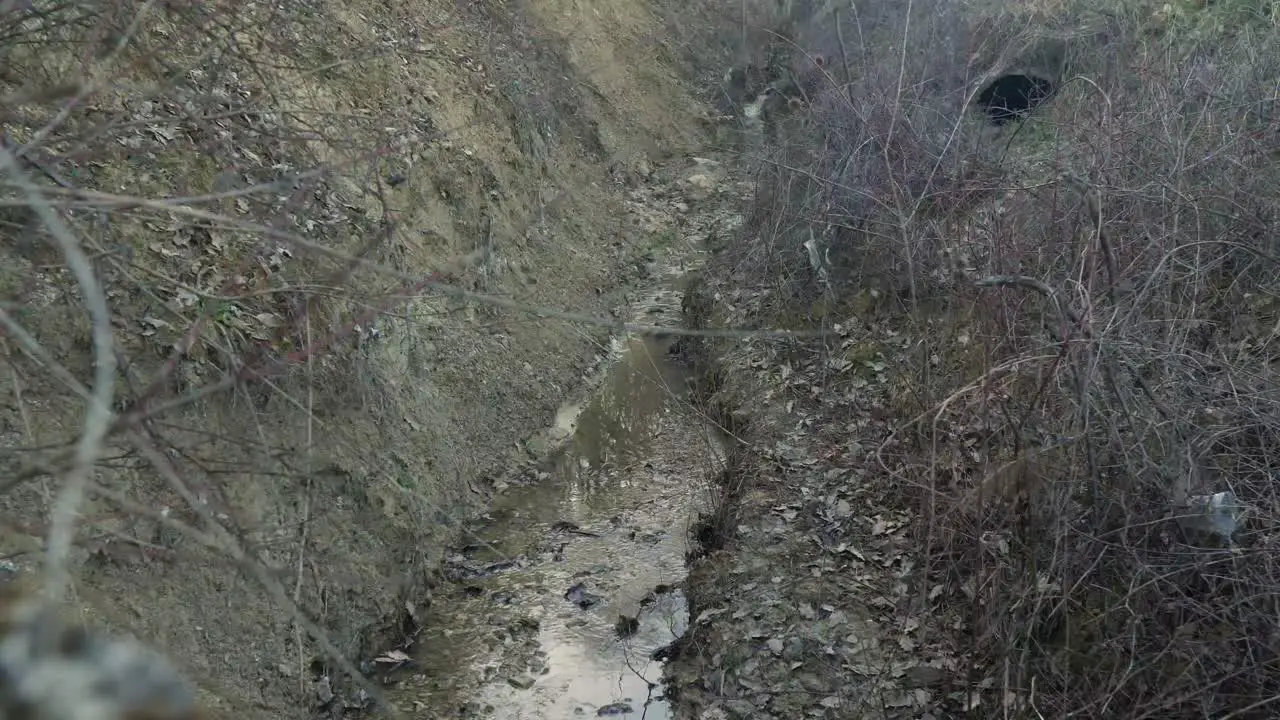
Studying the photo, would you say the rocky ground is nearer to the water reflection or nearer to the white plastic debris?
the water reflection

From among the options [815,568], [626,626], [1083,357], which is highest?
[1083,357]

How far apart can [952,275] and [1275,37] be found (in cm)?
375

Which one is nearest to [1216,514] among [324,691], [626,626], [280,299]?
[626,626]

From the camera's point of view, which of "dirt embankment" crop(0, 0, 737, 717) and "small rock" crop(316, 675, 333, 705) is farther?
"small rock" crop(316, 675, 333, 705)

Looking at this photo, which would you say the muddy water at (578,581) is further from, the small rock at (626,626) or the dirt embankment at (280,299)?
the dirt embankment at (280,299)

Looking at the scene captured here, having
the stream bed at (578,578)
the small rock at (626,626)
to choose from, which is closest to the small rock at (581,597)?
the stream bed at (578,578)

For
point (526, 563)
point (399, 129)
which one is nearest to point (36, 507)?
point (526, 563)

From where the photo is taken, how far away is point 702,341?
879 centimetres

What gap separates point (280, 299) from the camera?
5566mm

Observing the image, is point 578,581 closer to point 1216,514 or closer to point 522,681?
point 522,681

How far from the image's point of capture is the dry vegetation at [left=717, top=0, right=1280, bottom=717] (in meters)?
3.61

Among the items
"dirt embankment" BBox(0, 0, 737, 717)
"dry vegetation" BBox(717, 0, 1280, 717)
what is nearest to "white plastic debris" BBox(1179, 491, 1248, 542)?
"dry vegetation" BBox(717, 0, 1280, 717)

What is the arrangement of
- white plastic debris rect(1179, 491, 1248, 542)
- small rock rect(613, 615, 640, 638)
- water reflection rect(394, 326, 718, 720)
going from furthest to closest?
small rock rect(613, 615, 640, 638) < water reflection rect(394, 326, 718, 720) < white plastic debris rect(1179, 491, 1248, 542)

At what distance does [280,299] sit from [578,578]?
8.68ft
